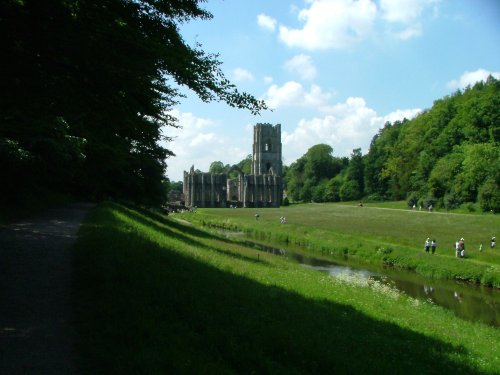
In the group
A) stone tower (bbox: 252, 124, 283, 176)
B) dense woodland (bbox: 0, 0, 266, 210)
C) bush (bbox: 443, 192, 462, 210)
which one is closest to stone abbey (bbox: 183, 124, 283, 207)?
stone tower (bbox: 252, 124, 283, 176)

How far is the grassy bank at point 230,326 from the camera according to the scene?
685 centimetres

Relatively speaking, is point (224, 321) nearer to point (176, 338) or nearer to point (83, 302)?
point (176, 338)

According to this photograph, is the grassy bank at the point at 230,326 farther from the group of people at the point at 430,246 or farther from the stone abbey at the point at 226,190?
the stone abbey at the point at 226,190

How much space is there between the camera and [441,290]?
82.6 feet

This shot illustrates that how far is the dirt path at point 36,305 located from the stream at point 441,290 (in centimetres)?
1506

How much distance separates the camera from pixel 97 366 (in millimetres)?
6152

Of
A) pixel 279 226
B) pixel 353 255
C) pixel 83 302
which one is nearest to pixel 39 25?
pixel 83 302

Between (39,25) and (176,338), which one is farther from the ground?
(39,25)

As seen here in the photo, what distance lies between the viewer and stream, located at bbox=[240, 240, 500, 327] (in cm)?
2059

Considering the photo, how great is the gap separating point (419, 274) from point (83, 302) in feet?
80.5

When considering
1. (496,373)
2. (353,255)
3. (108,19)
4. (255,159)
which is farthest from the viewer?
(255,159)

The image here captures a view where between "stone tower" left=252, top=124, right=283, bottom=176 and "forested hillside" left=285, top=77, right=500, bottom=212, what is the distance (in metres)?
13.5

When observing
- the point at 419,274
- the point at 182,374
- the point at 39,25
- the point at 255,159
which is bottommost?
the point at 419,274

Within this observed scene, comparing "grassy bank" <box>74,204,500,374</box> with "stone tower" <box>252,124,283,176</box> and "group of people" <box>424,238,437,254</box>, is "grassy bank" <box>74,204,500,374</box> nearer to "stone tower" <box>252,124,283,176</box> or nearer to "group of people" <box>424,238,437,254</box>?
"group of people" <box>424,238,437,254</box>
